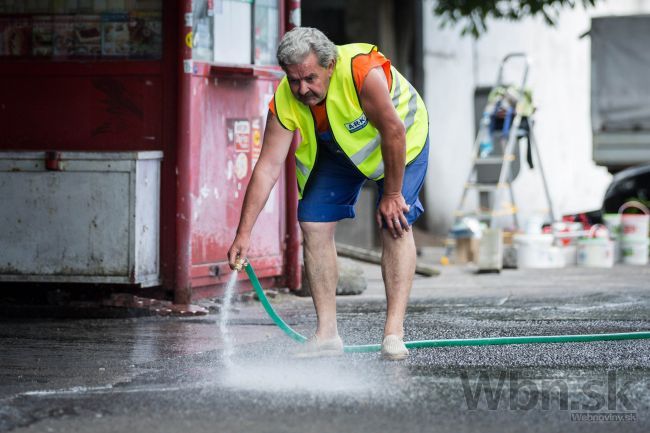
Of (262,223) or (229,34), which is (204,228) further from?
(229,34)

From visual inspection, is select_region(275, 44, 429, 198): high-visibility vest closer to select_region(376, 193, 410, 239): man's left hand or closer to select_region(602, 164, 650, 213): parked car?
select_region(376, 193, 410, 239): man's left hand

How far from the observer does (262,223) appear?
9320mm

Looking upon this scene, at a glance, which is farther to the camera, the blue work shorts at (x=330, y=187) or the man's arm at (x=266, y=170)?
the blue work shorts at (x=330, y=187)

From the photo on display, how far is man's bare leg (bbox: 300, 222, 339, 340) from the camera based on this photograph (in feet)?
21.1

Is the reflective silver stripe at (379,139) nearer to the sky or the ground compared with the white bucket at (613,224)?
nearer to the sky

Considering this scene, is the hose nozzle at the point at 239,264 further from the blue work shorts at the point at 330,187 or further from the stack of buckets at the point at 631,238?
the stack of buckets at the point at 631,238

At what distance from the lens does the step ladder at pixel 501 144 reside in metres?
13.9

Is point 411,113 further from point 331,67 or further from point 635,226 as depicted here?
point 635,226

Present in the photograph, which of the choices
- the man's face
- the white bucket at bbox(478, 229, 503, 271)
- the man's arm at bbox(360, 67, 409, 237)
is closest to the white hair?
the man's face

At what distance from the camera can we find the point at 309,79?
19.6ft

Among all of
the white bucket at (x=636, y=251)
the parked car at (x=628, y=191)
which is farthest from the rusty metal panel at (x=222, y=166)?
the parked car at (x=628, y=191)

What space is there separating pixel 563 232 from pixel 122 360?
7331mm

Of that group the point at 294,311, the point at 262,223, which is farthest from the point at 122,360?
the point at 262,223

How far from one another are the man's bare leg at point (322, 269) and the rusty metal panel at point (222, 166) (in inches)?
89.8
